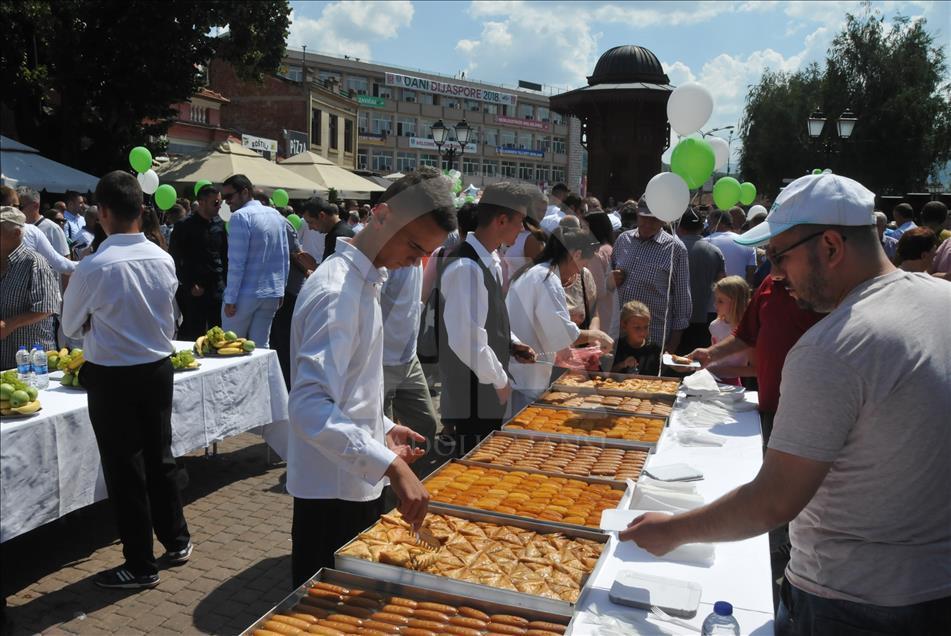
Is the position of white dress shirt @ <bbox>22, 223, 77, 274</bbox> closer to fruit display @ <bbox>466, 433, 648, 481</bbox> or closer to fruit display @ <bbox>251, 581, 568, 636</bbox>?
fruit display @ <bbox>466, 433, 648, 481</bbox>

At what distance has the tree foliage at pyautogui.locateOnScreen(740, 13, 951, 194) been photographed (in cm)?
2772

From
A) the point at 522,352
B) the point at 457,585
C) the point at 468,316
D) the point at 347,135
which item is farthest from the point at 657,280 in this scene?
the point at 347,135

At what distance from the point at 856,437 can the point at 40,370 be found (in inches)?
158

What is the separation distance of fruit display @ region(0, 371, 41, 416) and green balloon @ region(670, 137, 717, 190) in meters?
5.30

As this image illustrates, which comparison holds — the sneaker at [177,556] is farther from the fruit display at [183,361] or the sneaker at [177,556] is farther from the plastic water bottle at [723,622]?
the plastic water bottle at [723,622]

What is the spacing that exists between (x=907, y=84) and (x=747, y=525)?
107 ft

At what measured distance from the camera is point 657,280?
20.1ft

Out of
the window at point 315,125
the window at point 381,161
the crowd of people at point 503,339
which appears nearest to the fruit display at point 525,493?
the crowd of people at point 503,339

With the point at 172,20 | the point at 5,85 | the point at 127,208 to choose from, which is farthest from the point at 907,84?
the point at 127,208

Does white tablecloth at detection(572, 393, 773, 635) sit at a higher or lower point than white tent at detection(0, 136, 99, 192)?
lower

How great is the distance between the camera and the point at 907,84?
28.0 m

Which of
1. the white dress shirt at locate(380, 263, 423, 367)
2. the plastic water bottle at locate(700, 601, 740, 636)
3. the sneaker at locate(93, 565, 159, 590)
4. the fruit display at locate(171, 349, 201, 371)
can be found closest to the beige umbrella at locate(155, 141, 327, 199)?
the fruit display at locate(171, 349, 201, 371)

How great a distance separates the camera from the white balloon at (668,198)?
5.71m

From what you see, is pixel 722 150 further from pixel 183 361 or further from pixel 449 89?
pixel 449 89
